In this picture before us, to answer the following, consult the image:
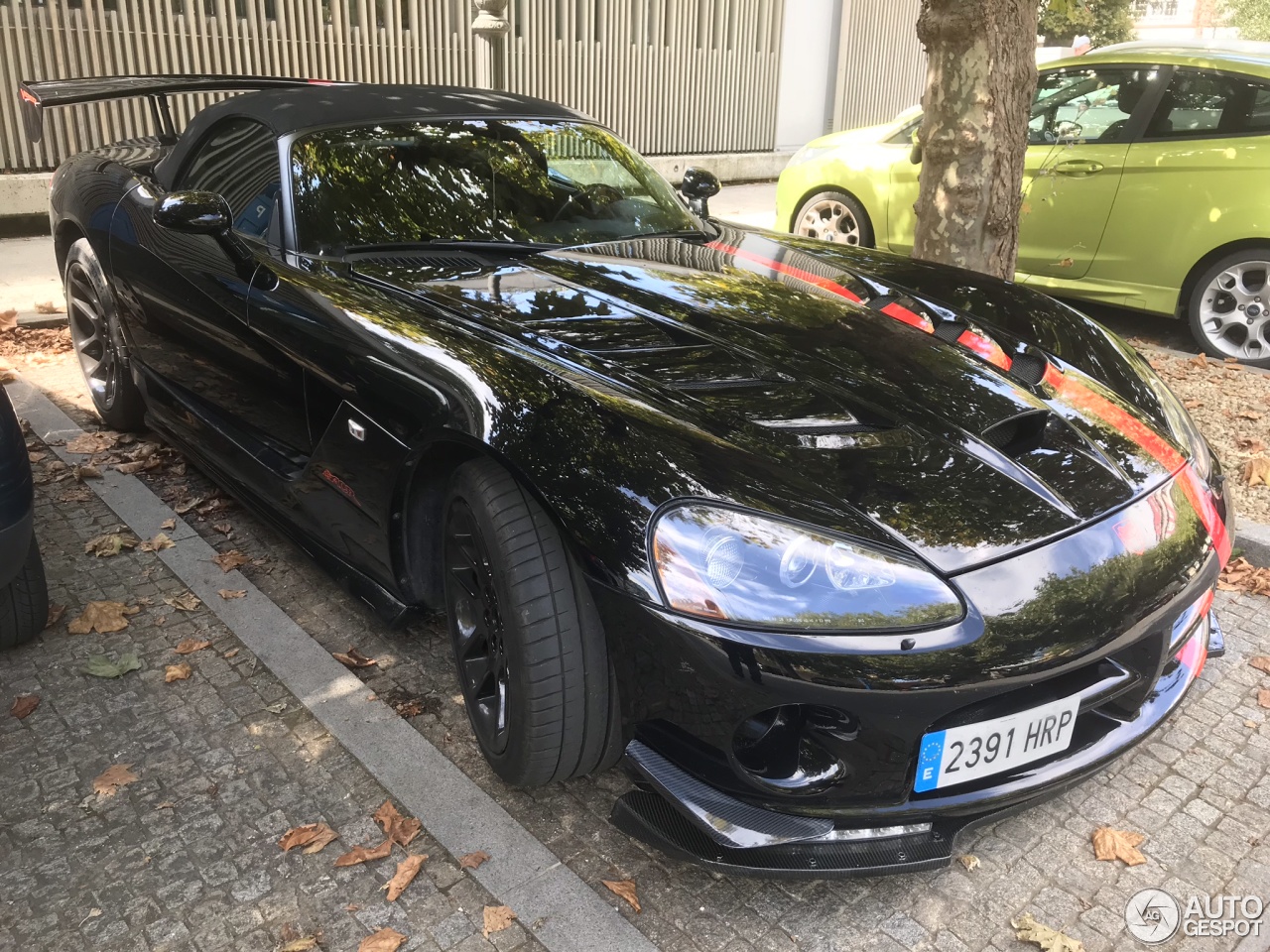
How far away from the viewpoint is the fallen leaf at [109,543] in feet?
12.0

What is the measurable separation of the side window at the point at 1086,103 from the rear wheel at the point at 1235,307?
40.9 inches

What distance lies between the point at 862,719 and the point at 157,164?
12.0ft

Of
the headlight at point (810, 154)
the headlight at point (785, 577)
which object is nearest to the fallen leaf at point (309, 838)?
the headlight at point (785, 577)

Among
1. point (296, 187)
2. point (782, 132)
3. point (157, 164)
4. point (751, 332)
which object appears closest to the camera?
point (751, 332)

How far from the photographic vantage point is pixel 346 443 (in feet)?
8.99

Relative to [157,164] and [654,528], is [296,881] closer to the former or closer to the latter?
[654,528]

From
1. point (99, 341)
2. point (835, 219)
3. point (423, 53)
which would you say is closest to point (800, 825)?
point (99, 341)

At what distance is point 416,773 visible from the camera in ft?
8.33

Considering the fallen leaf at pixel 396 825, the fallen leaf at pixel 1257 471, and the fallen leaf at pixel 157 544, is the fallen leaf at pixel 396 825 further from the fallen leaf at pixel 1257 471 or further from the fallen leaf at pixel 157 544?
the fallen leaf at pixel 1257 471

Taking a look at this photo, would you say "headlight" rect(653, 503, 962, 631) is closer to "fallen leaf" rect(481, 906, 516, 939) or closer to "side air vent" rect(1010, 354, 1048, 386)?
"fallen leaf" rect(481, 906, 516, 939)

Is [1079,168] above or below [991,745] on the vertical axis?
above

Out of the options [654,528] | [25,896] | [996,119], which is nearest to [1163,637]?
[654,528]

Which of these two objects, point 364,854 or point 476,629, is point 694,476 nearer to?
point 476,629

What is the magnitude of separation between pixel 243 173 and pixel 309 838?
7.33ft
